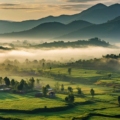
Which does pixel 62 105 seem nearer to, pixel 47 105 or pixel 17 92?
pixel 47 105

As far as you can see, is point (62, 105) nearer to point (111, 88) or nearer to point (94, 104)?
point (94, 104)

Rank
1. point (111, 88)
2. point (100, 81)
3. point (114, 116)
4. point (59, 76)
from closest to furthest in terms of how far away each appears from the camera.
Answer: point (114, 116), point (111, 88), point (100, 81), point (59, 76)

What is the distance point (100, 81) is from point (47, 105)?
64.8 m

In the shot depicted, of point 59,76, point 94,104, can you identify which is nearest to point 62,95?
point 94,104

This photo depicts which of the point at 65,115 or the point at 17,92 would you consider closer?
the point at 65,115

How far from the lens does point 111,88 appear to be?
531 feet

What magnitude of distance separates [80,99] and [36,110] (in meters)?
24.4

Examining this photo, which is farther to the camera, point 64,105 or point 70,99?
point 70,99

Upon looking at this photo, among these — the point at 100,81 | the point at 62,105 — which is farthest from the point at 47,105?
the point at 100,81

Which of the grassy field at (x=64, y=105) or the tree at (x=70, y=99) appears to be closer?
the grassy field at (x=64, y=105)

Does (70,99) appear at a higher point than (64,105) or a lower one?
higher

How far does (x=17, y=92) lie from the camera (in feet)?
473

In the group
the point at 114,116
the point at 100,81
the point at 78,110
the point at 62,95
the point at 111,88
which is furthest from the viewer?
the point at 100,81

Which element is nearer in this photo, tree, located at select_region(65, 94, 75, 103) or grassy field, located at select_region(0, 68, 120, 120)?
grassy field, located at select_region(0, 68, 120, 120)
